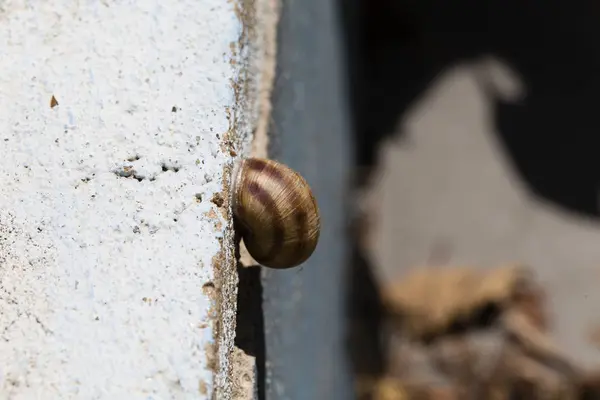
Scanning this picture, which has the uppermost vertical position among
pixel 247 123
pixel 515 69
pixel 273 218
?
pixel 515 69

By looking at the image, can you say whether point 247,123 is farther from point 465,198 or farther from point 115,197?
point 465,198

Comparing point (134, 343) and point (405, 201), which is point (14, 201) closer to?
point (134, 343)

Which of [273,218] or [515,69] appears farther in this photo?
[515,69]

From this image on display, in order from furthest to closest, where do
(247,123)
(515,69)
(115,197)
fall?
1. (515,69)
2. (247,123)
3. (115,197)

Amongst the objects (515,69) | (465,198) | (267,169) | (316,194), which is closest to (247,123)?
(267,169)

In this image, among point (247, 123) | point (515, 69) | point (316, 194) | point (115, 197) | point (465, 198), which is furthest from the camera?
point (515, 69)

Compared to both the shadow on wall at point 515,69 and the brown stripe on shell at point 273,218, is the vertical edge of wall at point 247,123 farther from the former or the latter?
the shadow on wall at point 515,69

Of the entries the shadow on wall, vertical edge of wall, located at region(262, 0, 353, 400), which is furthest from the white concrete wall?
the shadow on wall

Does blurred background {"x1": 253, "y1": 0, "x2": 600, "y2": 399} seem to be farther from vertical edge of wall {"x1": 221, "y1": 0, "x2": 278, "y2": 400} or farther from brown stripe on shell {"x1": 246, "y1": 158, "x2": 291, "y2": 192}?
brown stripe on shell {"x1": 246, "y1": 158, "x2": 291, "y2": 192}

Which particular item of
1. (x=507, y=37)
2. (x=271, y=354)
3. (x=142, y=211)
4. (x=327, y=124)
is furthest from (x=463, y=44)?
(x=142, y=211)
